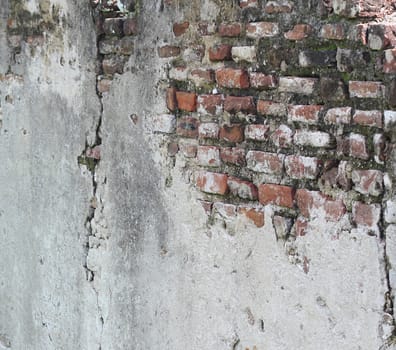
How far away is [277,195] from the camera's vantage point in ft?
8.48

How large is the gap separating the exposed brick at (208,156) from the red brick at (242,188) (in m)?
0.09

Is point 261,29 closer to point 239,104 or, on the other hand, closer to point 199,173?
point 239,104

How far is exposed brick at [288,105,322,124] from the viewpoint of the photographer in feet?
8.05

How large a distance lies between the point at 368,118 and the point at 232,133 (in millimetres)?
549

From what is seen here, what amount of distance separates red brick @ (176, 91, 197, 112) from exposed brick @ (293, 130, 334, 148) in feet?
1.58

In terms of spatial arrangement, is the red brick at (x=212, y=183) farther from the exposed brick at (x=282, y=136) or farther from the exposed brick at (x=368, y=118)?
the exposed brick at (x=368, y=118)

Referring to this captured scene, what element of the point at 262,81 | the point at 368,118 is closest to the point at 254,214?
the point at 262,81

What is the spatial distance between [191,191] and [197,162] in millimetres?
120

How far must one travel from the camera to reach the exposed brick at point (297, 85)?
8.08 ft

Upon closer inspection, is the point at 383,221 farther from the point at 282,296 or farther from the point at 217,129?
the point at 217,129

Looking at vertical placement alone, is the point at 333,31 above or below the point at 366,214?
above

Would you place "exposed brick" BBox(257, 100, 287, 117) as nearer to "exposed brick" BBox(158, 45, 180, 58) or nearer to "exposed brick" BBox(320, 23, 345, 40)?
"exposed brick" BBox(320, 23, 345, 40)

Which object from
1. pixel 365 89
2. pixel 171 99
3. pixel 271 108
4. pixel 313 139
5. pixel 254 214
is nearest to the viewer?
pixel 365 89

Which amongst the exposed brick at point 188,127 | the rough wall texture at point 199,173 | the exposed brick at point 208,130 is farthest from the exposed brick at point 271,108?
the exposed brick at point 188,127
